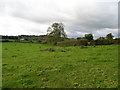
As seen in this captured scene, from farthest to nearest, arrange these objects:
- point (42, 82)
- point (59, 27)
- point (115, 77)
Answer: point (59, 27) < point (115, 77) < point (42, 82)

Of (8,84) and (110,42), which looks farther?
(110,42)

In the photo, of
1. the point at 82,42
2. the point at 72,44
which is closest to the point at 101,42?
the point at 82,42

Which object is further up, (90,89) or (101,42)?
(101,42)

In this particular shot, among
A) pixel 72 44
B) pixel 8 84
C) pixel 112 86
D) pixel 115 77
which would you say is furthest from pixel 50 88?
pixel 72 44

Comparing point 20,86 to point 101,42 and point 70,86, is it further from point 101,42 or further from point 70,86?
point 101,42

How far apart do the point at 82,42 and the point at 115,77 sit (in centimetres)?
3238

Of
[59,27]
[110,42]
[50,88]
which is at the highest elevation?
[59,27]

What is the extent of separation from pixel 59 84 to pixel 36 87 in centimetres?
150

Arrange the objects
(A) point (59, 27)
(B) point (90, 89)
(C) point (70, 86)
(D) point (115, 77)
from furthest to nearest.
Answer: (A) point (59, 27), (D) point (115, 77), (C) point (70, 86), (B) point (90, 89)

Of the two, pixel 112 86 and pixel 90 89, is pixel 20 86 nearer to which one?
pixel 90 89

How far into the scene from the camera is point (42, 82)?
6812 millimetres

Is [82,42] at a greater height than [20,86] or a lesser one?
greater

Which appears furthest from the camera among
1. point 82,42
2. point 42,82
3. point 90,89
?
point 82,42

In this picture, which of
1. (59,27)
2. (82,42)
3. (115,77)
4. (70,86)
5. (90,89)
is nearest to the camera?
(90,89)
